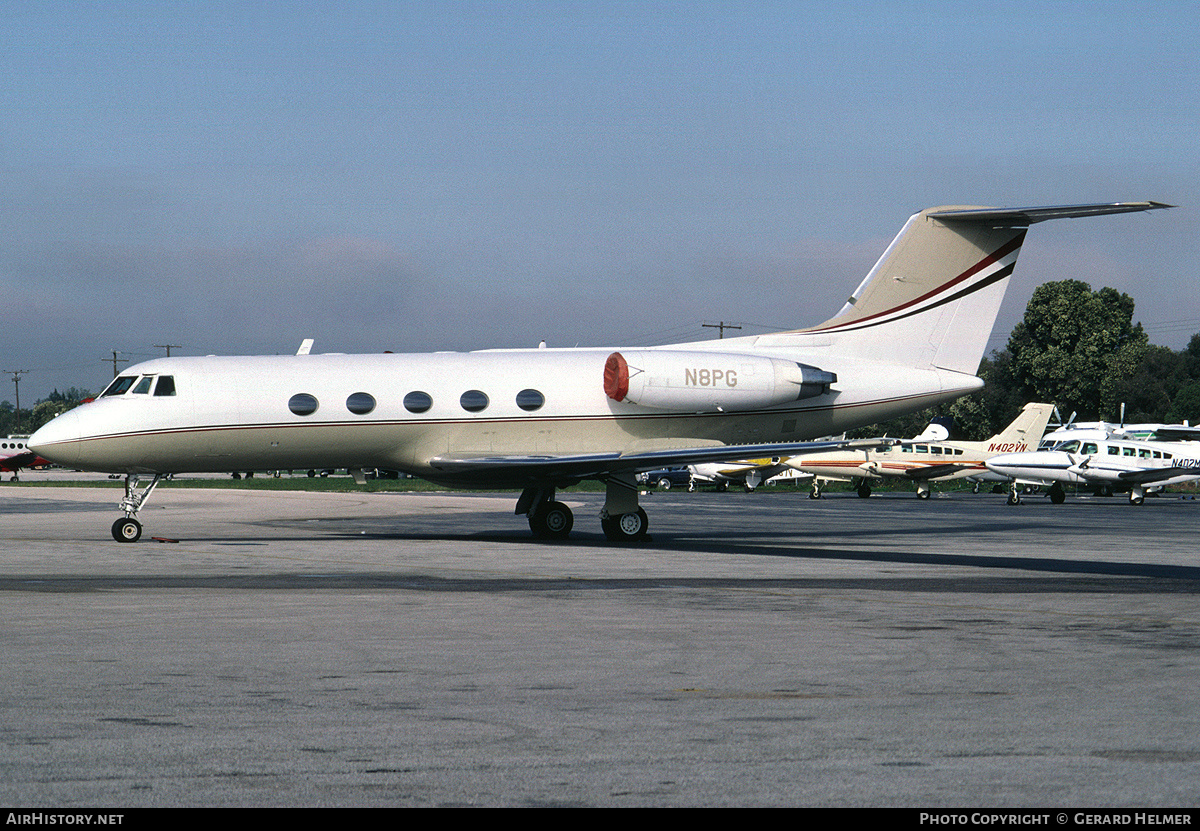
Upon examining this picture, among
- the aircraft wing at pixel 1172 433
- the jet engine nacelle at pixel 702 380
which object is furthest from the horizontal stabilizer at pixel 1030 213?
the aircraft wing at pixel 1172 433

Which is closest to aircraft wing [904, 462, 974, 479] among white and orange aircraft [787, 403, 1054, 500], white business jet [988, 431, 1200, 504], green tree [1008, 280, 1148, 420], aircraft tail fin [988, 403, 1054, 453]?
white and orange aircraft [787, 403, 1054, 500]

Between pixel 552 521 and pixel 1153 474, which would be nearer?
pixel 552 521

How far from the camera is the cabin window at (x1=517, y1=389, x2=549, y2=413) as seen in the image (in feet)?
74.7

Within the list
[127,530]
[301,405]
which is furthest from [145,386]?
[301,405]

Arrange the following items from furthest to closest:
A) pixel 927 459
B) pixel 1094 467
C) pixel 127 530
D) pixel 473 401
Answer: pixel 927 459
pixel 1094 467
pixel 473 401
pixel 127 530

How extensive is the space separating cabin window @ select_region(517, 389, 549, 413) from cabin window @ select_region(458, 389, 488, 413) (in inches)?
26.4

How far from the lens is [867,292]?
24.4 metres

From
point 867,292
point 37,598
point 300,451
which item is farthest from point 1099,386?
point 37,598

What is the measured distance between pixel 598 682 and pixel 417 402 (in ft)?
49.8

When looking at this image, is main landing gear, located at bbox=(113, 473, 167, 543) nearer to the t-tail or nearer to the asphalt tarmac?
the asphalt tarmac

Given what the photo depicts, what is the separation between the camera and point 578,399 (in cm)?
2300

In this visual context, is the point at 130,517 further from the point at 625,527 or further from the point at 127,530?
the point at 625,527

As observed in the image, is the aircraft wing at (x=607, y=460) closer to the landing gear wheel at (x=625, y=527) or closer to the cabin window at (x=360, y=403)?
the landing gear wheel at (x=625, y=527)

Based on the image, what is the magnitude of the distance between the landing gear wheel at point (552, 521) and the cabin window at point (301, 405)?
5.01 m
